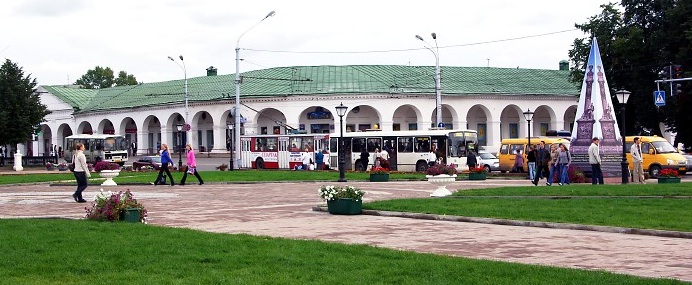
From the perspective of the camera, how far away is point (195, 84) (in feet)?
265

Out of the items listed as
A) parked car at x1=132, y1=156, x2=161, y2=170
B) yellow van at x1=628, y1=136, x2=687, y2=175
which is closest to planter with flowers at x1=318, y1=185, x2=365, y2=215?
yellow van at x1=628, y1=136, x2=687, y2=175

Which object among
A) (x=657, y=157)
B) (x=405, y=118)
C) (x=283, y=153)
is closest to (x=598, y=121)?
(x=657, y=157)

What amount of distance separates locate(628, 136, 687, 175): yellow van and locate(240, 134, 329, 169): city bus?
19342 mm

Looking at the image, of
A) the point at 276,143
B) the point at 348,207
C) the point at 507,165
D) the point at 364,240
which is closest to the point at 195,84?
the point at 276,143

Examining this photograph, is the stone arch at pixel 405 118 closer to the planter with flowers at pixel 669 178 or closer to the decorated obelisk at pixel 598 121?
the decorated obelisk at pixel 598 121

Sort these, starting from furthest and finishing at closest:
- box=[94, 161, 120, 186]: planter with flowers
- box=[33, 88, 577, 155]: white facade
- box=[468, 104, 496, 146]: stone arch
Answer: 1. box=[468, 104, 496, 146]: stone arch
2. box=[33, 88, 577, 155]: white facade
3. box=[94, 161, 120, 186]: planter with flowers

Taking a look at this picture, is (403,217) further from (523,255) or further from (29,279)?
(29,279)

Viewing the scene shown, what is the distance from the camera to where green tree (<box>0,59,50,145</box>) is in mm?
66875

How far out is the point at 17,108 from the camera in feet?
220

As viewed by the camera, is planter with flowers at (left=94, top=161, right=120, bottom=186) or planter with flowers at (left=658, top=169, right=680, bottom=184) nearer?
planter with flowers at (left=658, top=169, right=680, bottom=184)

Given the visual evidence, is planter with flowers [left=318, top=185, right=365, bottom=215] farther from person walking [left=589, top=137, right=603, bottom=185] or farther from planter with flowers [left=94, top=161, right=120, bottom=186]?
planter with flowers [left=94, top=161, right=120, bottom=186]

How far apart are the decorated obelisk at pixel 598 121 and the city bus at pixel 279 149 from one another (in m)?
21.9

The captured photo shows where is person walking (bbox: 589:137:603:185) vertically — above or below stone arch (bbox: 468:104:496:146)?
below

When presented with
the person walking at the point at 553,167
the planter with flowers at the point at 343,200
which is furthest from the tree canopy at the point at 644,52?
the planter with flowers at the point at 343,200
